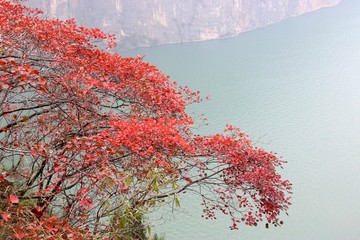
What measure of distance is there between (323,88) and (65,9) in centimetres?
1541

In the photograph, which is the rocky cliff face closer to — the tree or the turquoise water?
the turquoise water

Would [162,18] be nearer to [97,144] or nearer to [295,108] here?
[295,108]

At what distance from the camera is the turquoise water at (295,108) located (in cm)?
735

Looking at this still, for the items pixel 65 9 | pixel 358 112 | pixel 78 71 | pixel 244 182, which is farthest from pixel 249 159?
pixel 65 9

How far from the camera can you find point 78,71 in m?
2.63

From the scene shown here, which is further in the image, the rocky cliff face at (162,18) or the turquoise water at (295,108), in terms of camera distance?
the rocky cliff face at (162,18)

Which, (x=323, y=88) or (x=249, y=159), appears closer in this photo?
(x=249, y=159)

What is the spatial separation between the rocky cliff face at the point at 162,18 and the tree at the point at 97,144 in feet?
74.3

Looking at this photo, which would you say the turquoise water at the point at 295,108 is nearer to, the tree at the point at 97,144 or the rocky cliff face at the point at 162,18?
the tree at the point at 97,144

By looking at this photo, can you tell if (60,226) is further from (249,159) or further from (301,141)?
(301,141)

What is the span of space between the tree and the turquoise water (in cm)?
68

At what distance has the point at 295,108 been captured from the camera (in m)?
12.6

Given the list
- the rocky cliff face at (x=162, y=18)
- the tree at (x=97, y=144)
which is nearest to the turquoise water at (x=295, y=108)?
the tree at (x=97, y=144)

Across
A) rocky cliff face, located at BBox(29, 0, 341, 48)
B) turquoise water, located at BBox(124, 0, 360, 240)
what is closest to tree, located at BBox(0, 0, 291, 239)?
turquoise water, located at BBox(124, 0, 360, 240)
